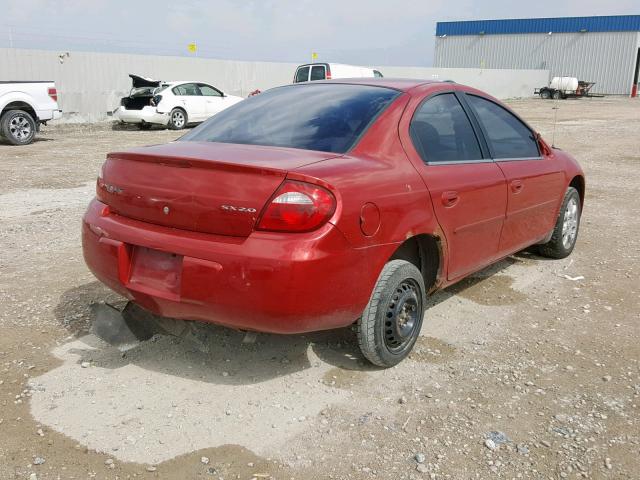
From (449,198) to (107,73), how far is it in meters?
21.0

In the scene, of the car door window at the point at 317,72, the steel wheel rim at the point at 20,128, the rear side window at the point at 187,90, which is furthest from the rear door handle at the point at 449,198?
the car door window at the point at 317,72

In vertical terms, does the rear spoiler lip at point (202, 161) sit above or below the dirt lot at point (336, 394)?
Result: above

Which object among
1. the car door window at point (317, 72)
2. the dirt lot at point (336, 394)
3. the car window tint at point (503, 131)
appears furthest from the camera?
the car door window at point (317, 72)

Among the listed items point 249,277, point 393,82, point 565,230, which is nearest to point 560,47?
point 565,230

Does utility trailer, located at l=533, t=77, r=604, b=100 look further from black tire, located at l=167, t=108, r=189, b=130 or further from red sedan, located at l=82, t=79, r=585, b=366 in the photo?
red sedan, located at l=82, t=79, r=585, b=366

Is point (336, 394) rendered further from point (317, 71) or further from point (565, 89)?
point (565, 89)

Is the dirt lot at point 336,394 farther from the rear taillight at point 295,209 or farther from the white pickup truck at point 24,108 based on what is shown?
the white pickup truck at point 24,108

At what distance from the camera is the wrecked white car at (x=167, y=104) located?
18.0 metres

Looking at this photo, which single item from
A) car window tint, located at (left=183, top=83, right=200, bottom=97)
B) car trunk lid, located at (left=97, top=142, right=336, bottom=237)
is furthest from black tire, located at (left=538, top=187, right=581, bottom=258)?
car window tint, located at (left=183, top=83, right=200, bottom=97)

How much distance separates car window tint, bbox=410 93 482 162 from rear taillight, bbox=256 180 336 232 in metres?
0.98

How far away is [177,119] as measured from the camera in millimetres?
18438

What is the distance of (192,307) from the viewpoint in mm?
2896

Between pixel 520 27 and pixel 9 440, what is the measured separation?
187ft

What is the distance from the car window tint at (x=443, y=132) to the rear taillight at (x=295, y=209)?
977mm
